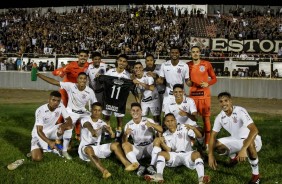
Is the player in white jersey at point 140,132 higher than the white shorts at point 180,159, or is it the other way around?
the player in white jersey at point 140,132

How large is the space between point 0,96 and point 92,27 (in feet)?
50.7

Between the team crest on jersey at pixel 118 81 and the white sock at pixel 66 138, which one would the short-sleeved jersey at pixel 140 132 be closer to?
the white sock at pixel 66 138

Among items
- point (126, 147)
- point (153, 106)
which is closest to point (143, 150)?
point (126, 147)

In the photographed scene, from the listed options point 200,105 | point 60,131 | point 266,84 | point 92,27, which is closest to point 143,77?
point 200,105

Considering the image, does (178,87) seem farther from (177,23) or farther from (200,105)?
(177,23)

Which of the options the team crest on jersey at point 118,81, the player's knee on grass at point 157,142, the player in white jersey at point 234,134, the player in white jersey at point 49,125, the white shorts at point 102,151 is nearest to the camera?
the player in white jersey at point 234,134

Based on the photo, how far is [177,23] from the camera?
37969 mm

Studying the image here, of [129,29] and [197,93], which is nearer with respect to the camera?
[197,93]

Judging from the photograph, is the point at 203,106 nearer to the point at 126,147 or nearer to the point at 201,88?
the point at 201,88

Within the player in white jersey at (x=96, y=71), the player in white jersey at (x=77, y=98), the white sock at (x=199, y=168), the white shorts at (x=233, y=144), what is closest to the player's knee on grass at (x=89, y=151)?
the player in white jersey at (x=77, y=98)

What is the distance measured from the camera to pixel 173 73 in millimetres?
10930

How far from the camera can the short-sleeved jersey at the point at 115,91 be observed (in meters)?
11.5

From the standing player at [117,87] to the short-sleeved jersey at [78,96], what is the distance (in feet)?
3.04

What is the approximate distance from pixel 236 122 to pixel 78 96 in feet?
13.3
